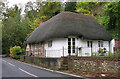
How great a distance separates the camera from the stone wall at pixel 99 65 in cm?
1238

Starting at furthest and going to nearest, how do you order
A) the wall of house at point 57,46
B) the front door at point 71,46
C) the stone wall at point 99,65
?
the front door at point 71,46 → the wall of house at point 57,46 → the stone wall at point 99,65

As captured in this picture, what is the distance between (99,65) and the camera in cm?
1305

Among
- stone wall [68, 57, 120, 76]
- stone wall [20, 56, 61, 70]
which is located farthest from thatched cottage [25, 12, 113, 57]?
stone wall [68, 57, 120, 76]

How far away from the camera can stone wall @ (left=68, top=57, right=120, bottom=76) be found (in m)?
12.4

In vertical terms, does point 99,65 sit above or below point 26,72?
above

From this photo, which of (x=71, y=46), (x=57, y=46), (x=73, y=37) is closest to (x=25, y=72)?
(x=57, y=46)

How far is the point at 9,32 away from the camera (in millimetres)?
49406

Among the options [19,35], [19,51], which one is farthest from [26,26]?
[19,51]

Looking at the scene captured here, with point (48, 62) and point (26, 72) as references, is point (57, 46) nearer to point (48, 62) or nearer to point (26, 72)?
point (48, 62)

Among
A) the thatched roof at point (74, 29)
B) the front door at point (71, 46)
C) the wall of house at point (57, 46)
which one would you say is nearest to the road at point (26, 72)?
the wall of house at point (57, 46)

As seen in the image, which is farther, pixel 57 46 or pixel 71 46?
pixel 57 46

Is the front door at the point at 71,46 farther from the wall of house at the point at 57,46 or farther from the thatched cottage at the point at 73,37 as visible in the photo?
the wall of house at the point at 57,46

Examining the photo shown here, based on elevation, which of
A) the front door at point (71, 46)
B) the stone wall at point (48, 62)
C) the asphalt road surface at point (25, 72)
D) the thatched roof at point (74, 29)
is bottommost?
the asphalt road surface at point (25, 72)

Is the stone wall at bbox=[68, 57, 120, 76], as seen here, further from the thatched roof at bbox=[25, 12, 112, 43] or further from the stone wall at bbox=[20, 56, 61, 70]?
the thatched roof at bbox=[25, 12, 112, 43]
